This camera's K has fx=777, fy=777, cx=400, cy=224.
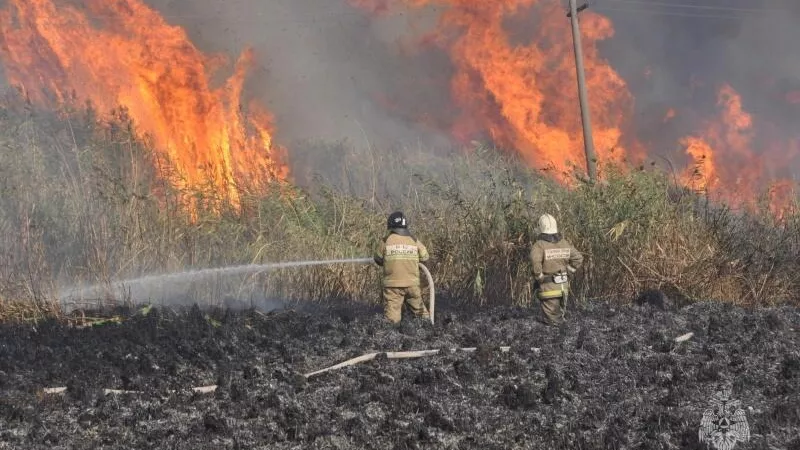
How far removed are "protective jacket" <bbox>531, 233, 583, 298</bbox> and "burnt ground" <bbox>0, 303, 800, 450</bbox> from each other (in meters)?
0.40

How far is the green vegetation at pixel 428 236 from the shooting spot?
9312mm

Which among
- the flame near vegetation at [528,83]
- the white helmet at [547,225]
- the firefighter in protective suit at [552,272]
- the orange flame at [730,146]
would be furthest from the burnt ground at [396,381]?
the orange flame at [730,146]

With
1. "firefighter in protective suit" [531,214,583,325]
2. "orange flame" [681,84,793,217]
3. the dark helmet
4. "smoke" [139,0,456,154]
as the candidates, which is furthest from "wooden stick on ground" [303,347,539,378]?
"orange flame" [681,84,793,217]

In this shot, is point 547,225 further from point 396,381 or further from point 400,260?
point 396,381

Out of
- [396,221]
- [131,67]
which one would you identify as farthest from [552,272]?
[131,67]

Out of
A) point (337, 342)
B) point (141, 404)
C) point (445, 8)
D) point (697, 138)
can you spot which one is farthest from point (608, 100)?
point (141, 404)

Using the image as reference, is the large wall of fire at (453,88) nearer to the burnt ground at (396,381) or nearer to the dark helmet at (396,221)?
the dark helmet at (396,221)

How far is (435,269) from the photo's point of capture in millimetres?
10195

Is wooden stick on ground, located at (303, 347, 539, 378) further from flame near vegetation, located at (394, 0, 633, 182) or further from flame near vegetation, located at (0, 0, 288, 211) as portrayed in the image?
flame near vegetation, located at (394, 0, 633, 182)

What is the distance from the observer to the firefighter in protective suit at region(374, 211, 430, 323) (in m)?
8.45

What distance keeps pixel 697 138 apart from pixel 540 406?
2564 centimetres

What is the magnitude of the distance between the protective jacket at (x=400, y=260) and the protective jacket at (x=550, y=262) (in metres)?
1.22

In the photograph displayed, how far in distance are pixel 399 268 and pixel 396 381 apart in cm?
269

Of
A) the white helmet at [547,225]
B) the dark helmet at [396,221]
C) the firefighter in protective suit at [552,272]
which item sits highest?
the dark helmet at [396,221]
